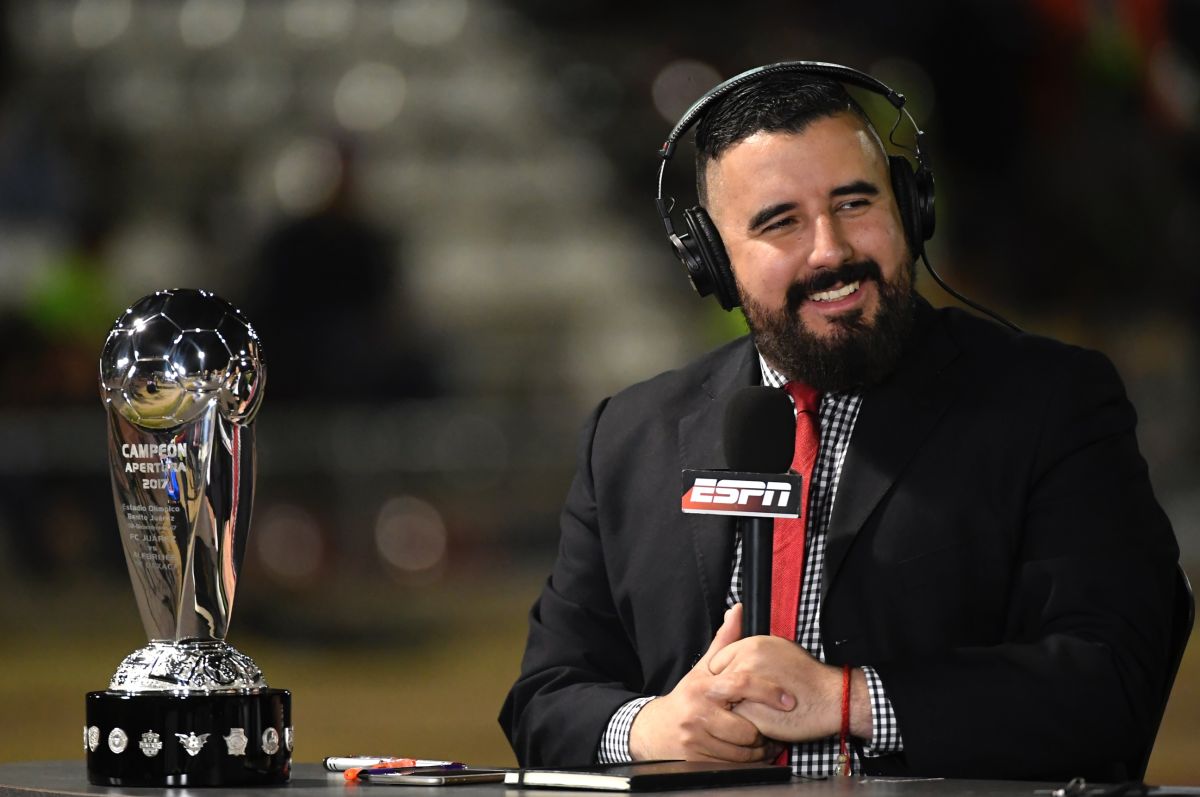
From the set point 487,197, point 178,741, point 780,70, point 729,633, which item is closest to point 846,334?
point 780,70

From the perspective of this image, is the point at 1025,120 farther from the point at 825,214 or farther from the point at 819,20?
the point at 825,214

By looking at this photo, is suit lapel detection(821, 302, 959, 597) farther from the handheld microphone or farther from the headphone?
the handheld microphone

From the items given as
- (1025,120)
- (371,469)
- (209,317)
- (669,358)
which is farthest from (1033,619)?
(1025,120)

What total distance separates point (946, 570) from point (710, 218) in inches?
17.8

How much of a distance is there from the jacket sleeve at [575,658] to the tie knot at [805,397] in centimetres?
27

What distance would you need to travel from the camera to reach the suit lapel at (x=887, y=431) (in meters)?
1.79

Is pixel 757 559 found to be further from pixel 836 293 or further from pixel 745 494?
pixel 836 293

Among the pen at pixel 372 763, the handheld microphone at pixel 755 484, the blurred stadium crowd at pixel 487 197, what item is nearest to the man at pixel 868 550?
the handheld microphone at pixel 755 484

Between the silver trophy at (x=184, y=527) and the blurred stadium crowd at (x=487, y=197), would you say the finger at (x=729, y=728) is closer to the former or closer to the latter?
the silver trophy at (x=184, y=527)

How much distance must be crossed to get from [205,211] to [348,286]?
63.7 inches

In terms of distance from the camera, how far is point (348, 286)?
270 inches

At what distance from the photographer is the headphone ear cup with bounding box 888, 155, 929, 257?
187cm

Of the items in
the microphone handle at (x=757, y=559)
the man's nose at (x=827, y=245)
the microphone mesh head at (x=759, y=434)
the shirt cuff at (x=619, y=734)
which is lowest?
the shirt cuff at (x=619, y=734)

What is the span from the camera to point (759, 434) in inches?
60.4
